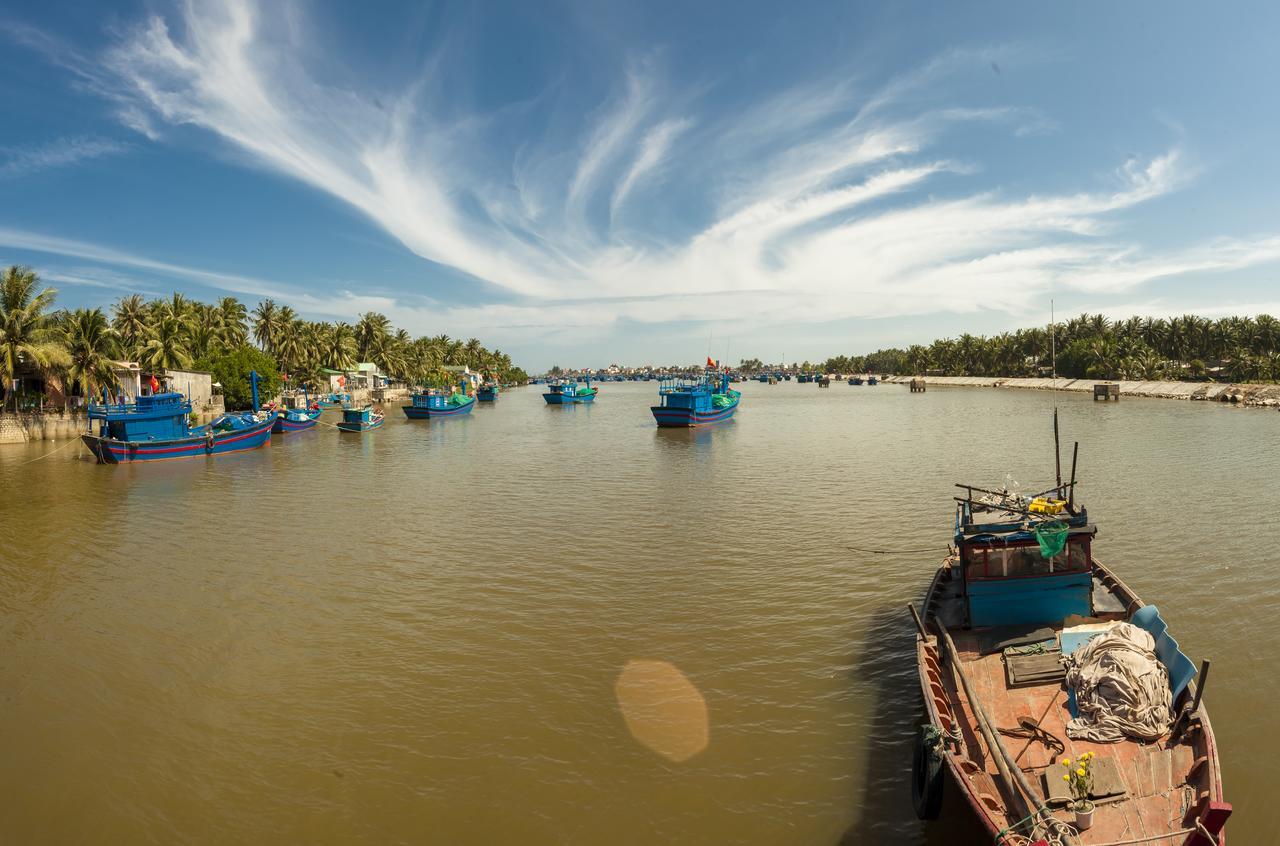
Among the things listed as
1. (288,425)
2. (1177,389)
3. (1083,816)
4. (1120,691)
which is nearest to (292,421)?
(288,425)

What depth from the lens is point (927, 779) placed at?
30.3 feet

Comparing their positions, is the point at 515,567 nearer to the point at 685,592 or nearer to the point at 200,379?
the point at 685,592

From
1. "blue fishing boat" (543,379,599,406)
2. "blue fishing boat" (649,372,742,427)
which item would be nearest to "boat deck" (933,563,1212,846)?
"blue fishing boat" (649,372,742,427)

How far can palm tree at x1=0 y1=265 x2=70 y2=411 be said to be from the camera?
48.4 m

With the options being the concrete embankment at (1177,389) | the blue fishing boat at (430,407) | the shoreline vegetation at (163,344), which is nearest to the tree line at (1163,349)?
the concrete embankment at (1177,389)

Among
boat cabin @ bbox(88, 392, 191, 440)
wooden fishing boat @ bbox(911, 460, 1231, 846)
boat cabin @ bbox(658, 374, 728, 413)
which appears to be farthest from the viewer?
boat cabin @ bbox(658, 374, 728, 413)

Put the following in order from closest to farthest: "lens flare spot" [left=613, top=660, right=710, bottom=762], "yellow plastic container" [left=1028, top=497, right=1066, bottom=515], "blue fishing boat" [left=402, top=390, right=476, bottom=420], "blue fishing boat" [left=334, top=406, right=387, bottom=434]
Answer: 1. "lens flare spot" [left=613, top=660, right=710, bottom=762]
2. "yellow plastic container" [left=1028, top=497, right=1066, bottom=515]
3. "blue fishing boat" [left=334, top=406, right=387, bottom=434]
4. "blue fishing boat" [left=402, top=390, right=476, bottom=420]

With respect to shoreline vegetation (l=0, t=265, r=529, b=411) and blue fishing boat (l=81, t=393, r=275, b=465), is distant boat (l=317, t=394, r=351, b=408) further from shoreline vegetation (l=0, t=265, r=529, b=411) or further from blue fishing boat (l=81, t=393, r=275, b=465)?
blue fishing boat (l=81, t=393, r=275, b=465)

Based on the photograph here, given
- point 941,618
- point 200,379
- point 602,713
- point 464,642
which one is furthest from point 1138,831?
point 200,379

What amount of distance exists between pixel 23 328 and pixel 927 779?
66967 millimetres

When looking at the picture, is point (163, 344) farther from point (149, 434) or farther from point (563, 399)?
point (563, 399)

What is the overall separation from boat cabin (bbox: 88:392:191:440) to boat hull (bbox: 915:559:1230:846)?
52.7 meters

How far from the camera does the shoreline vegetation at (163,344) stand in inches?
1956

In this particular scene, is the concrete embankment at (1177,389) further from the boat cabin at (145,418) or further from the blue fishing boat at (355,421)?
the boat cabin at (145,418)
